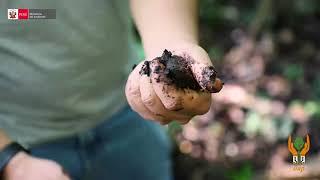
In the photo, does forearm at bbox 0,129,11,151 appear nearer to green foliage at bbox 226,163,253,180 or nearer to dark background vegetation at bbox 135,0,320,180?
dark background vegetation at bbox 135,0,320,180

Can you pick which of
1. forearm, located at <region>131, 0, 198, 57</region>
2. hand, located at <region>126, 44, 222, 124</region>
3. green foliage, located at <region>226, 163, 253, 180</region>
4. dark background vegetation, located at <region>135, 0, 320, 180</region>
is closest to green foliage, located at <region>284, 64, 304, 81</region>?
dark background vegetation, located at <region>135, 0, 320, 180</region>

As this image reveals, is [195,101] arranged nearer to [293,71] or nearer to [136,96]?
[136,96]

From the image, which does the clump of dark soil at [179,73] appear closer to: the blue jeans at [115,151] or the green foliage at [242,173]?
the blue jeans at [115,151]

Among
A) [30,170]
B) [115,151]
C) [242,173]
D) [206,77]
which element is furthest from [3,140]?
[242,173]

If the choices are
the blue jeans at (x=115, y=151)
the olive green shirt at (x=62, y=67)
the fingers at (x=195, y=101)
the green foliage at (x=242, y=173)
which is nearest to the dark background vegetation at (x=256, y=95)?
the green foliage at (x=242, y=173)

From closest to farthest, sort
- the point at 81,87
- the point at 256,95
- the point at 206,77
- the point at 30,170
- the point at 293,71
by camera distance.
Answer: the point at 206,77, the point at 30,170, the point at 81,87, the point at 256,95, the point at 293,71
